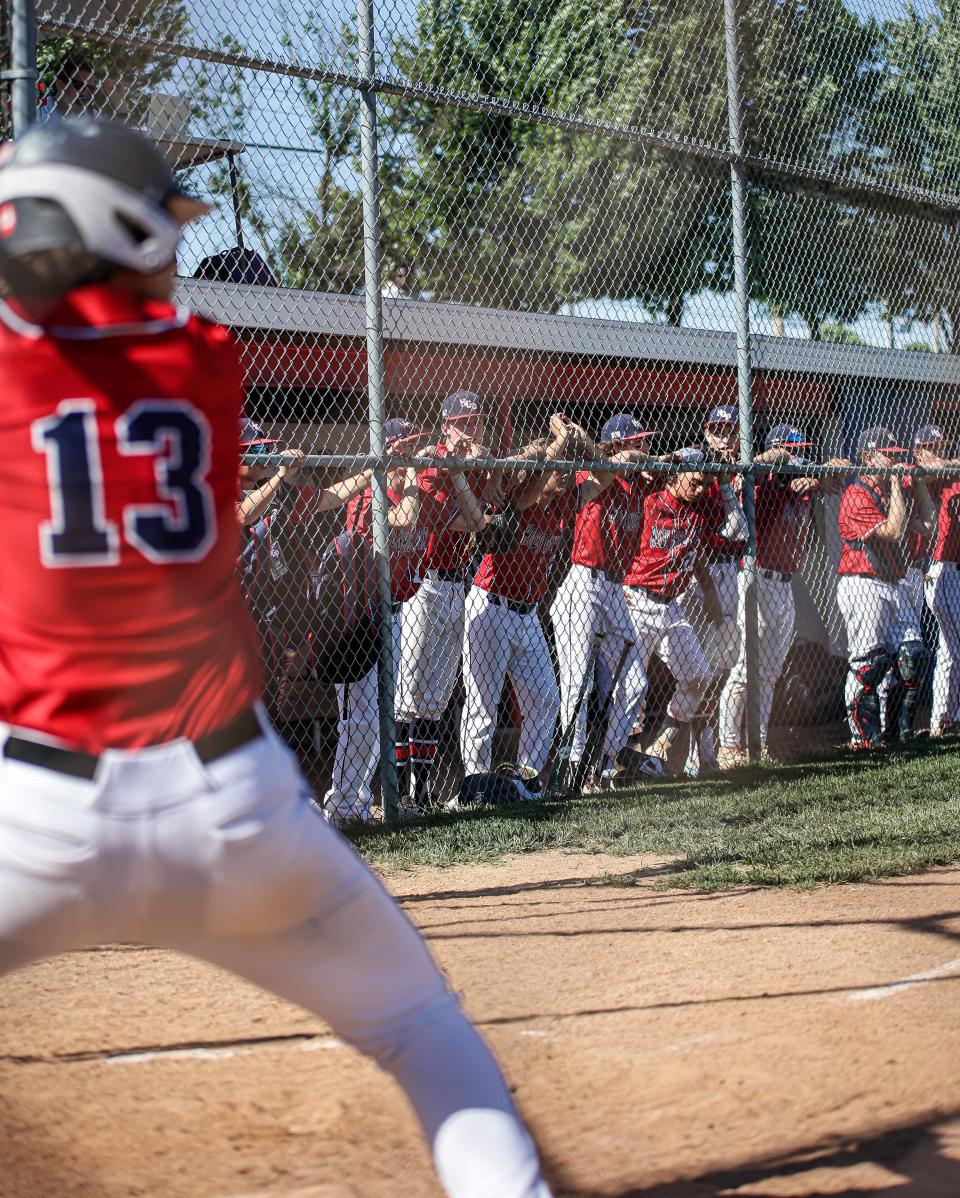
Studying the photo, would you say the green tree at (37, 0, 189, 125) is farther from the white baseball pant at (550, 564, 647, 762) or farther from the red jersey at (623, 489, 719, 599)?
the red jersey at (623, 489, 719, 599)

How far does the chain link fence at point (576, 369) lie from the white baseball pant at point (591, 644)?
0.8 inches

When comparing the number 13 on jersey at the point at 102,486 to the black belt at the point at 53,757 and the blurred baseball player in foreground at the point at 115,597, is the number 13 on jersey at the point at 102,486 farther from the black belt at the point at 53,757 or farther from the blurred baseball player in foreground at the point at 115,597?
the black belt at the point at 53,757

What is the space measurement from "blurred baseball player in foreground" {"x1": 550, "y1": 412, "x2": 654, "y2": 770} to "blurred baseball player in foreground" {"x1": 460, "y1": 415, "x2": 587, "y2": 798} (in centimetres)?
35

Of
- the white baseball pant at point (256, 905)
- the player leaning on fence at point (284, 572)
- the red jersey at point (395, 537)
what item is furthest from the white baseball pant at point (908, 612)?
the white baseball pant at point (256, 905)

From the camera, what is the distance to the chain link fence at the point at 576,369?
6688 millimetres

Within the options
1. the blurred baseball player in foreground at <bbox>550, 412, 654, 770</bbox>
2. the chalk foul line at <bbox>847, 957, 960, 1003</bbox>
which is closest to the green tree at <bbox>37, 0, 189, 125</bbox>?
the blurred baseball player in foreground at <bbox>550, 412, 654, 770</bbox>

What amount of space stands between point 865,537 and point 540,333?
2633mm

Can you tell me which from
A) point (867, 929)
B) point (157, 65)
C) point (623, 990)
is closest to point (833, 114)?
point (157, 65)

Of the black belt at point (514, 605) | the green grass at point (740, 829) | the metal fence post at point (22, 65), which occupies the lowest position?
the green grass at point (740, 829)

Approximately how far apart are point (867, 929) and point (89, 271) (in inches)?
144

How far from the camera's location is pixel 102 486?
5.63 ft

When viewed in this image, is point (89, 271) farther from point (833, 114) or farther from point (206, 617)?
point (833, 114)

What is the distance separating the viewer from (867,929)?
4543mm

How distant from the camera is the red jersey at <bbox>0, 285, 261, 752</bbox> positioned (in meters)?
1.71
